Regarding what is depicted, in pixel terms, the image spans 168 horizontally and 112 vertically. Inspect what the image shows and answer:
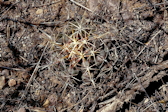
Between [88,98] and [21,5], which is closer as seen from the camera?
[88,98]

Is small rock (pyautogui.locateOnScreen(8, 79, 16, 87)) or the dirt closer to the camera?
the dirt

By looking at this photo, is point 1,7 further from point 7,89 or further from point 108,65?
point 108,65

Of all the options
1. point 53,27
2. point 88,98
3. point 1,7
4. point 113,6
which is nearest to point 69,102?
point 88,98

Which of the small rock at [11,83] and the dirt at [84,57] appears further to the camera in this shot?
the small rock at [11,83]

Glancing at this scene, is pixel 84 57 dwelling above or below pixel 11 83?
above

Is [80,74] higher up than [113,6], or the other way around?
[113,6]

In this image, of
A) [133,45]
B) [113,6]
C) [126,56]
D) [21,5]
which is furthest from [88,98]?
[21,5]

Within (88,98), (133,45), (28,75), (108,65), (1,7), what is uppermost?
(1,7)

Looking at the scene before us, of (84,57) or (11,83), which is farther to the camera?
(11,83)
